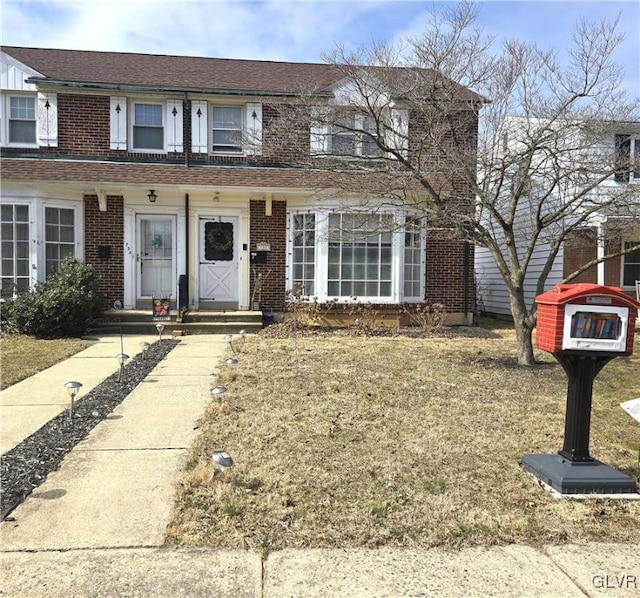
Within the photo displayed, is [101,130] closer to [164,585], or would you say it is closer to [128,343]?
[128,343]

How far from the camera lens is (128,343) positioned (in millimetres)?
10195

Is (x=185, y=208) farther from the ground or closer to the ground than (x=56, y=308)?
farther from the ground

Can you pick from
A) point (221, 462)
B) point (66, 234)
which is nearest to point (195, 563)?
point (221, 462)

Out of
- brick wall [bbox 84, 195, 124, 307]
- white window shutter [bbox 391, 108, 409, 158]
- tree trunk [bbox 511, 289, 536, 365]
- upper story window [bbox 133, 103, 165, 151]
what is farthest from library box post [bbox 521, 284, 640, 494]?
upper story window [bbox 133, 103, 165, 151]

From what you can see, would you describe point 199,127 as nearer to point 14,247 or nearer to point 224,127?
point 224,127

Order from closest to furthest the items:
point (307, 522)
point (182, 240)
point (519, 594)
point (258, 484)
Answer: point (519, 594) → point (307, 522) → point (258, 484) → point (182, 240)

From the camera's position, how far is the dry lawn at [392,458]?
320 centimetres

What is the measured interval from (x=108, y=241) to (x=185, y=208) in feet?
6.25

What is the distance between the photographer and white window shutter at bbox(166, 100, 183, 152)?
1280cm

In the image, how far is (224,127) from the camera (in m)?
13.1

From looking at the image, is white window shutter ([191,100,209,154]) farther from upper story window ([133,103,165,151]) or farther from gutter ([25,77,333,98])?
upper story window ([133,103,165,151])

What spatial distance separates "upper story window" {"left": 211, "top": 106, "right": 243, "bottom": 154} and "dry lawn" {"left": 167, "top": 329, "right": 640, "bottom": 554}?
23.0ft

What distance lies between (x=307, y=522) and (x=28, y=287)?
34.7 feet

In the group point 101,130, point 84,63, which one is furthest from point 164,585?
point 84,63
